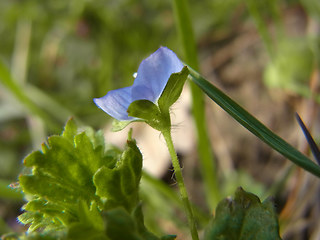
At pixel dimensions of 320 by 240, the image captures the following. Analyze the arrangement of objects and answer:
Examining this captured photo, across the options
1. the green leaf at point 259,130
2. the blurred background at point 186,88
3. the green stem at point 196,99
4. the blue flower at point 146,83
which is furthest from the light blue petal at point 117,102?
the blurred background at point 186,88

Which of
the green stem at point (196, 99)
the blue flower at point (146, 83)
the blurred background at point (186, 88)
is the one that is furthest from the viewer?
the blurred background at point (186, 88)

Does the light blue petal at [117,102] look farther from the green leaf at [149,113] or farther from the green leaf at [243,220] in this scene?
the green leaf at [243,220]

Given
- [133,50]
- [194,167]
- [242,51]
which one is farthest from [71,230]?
[133,50]

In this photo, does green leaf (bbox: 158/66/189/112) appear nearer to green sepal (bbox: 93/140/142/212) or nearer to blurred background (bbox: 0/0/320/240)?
green sepal (bbox: 93/140/142/212)

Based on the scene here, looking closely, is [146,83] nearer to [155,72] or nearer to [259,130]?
[155,72]

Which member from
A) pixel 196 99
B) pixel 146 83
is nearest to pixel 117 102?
pixel 146 83

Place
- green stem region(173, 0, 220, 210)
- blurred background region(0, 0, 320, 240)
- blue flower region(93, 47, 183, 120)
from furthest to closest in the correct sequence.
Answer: blurred background region(0, 0, 320, 240) → green stem region(173, 0, 220, 210) → blue flower region(93, 47, 183, 120)

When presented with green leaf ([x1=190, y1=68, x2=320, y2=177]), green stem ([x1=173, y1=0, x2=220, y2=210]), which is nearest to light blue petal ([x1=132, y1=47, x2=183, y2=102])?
green leaf ([x1=190, y1=68, x2=320, y2=177])
